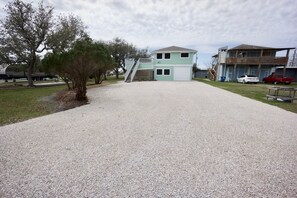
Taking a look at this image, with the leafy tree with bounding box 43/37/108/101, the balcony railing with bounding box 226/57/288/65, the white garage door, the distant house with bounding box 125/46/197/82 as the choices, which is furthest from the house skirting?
the leafy tree with bounding box 43/37/108/101

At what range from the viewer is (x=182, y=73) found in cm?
2653

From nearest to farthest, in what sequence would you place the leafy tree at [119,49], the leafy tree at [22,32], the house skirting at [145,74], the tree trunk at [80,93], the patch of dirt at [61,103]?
the patch of dirt at [61,103], the tree trunk at [80,93], the leafy tree at [22,32], the house skirting at [145,74], the leafy tree at [119,49]

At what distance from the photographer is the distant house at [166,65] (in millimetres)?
26125

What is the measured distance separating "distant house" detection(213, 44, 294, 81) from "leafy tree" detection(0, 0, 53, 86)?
87.1 feet

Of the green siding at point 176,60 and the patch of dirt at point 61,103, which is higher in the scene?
the green siding at point 176,60

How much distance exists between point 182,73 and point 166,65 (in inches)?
118

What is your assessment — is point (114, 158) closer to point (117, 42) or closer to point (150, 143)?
point (150, 143)

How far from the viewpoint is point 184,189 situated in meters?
2.19

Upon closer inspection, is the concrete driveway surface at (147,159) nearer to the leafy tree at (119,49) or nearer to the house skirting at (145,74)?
the house skirting at (145,74)

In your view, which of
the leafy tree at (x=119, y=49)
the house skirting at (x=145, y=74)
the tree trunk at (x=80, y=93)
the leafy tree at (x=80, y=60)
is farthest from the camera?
the leafy tree at (x=119, y=49)

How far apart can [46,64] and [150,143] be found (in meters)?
9.62

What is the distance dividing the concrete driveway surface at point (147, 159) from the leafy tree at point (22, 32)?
16.5 meters

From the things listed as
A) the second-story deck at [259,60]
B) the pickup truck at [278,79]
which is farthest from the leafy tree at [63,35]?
the pickup truck at [278,79]

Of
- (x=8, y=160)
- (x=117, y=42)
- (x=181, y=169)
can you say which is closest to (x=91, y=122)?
(x=8, y=160)
